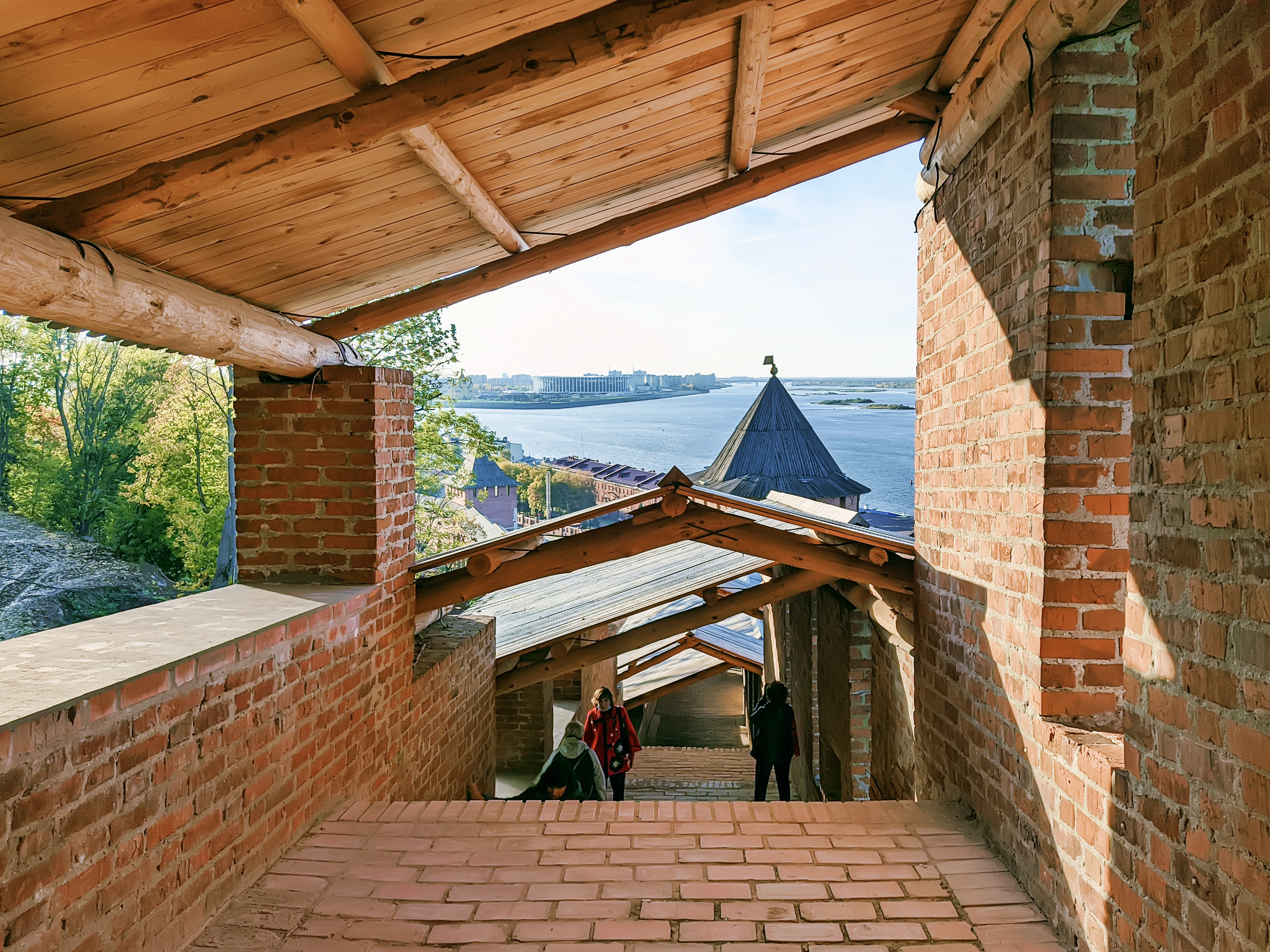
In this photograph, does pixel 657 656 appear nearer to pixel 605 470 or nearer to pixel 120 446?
pixel 120 446

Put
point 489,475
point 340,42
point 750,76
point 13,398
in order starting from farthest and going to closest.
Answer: point 489,475 → point 13,398 → point 750,76 → point 340,42

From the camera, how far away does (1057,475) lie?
250 centimetres

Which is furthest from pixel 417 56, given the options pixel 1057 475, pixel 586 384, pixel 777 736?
pixel 586 384

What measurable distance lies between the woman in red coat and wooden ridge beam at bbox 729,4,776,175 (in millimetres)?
4159

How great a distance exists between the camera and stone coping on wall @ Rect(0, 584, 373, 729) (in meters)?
1.94

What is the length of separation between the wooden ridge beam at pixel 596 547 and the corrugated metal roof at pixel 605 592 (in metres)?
0.88

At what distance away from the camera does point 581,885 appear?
2.62 metres

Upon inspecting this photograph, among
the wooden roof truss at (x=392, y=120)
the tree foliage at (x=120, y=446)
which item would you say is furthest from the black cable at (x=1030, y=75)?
the tree foliage at (x=120, y=446)

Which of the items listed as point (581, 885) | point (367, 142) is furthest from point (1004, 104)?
point (581, 885)

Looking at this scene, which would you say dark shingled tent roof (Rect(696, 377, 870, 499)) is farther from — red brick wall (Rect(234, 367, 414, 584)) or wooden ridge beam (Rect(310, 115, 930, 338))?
red brick wall (Rect(234, 367, 414, 584))

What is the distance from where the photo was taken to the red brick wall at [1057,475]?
2.35 metres

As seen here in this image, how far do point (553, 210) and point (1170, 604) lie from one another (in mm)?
2966

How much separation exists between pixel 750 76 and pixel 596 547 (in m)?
3.00

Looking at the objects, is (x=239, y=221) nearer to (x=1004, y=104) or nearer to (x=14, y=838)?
(x=14, y=838)
